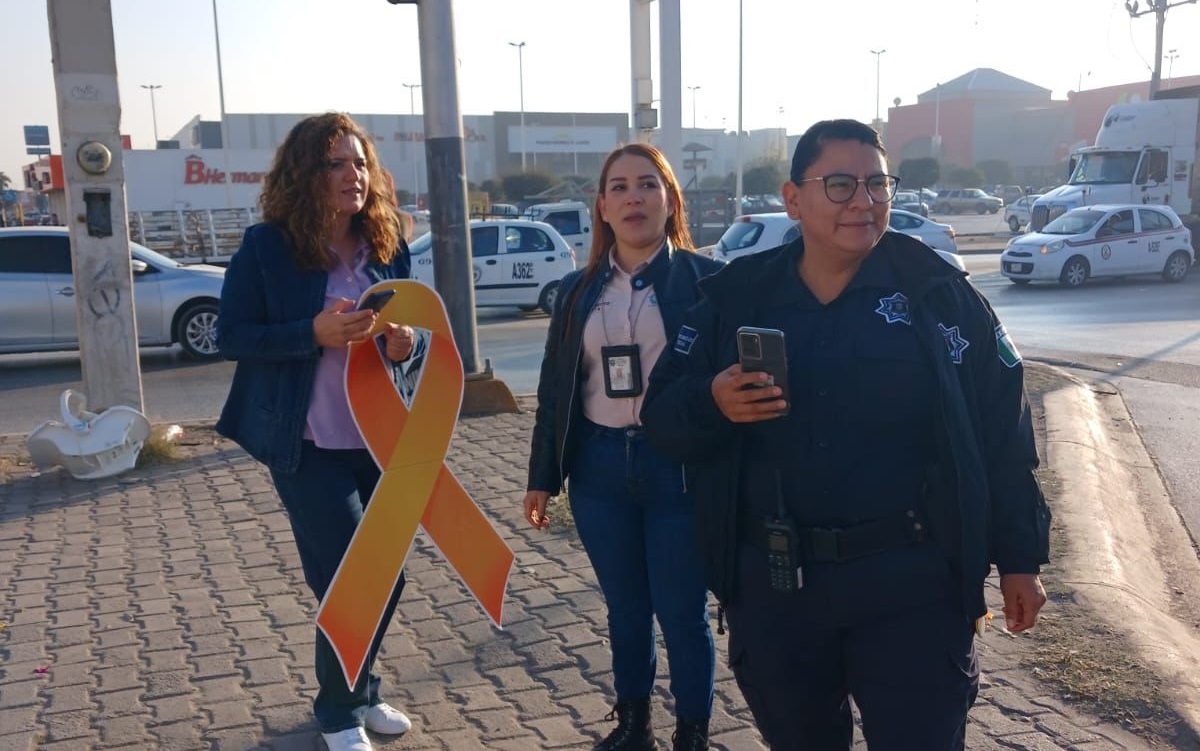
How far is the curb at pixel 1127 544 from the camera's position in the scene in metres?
4.18

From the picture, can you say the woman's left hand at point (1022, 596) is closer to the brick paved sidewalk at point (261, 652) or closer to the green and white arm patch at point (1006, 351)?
the green and white arm patch at point (1006, 351)

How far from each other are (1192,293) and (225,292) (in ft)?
68.0

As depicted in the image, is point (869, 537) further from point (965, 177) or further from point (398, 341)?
point (965, 177)

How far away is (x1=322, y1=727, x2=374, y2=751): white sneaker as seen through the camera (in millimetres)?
3355

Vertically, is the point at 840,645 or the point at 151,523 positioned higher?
the point at 840,645

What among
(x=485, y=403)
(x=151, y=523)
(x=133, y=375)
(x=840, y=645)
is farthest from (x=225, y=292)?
(x=485, y=403)

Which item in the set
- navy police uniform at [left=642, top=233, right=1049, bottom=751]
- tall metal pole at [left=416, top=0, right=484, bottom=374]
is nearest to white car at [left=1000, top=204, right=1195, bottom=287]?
tall metal pole at [left=416, top=0, right=484, bottom=374]

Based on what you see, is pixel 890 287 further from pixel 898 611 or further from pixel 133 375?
pixel 133 375

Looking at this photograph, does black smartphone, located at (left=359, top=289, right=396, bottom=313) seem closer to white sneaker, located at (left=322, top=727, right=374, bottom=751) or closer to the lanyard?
the lanyard

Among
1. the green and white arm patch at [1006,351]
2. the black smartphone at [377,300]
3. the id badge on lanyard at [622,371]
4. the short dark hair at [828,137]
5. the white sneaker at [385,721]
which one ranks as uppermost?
the short dark hair at [828,137]

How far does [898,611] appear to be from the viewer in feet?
7.73

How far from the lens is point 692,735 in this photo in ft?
10.7

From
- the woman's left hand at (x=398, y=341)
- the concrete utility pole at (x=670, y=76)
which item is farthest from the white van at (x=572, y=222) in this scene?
the woman's left hand at (x=398, y=341)

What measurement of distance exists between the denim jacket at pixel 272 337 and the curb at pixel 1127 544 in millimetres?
3006
